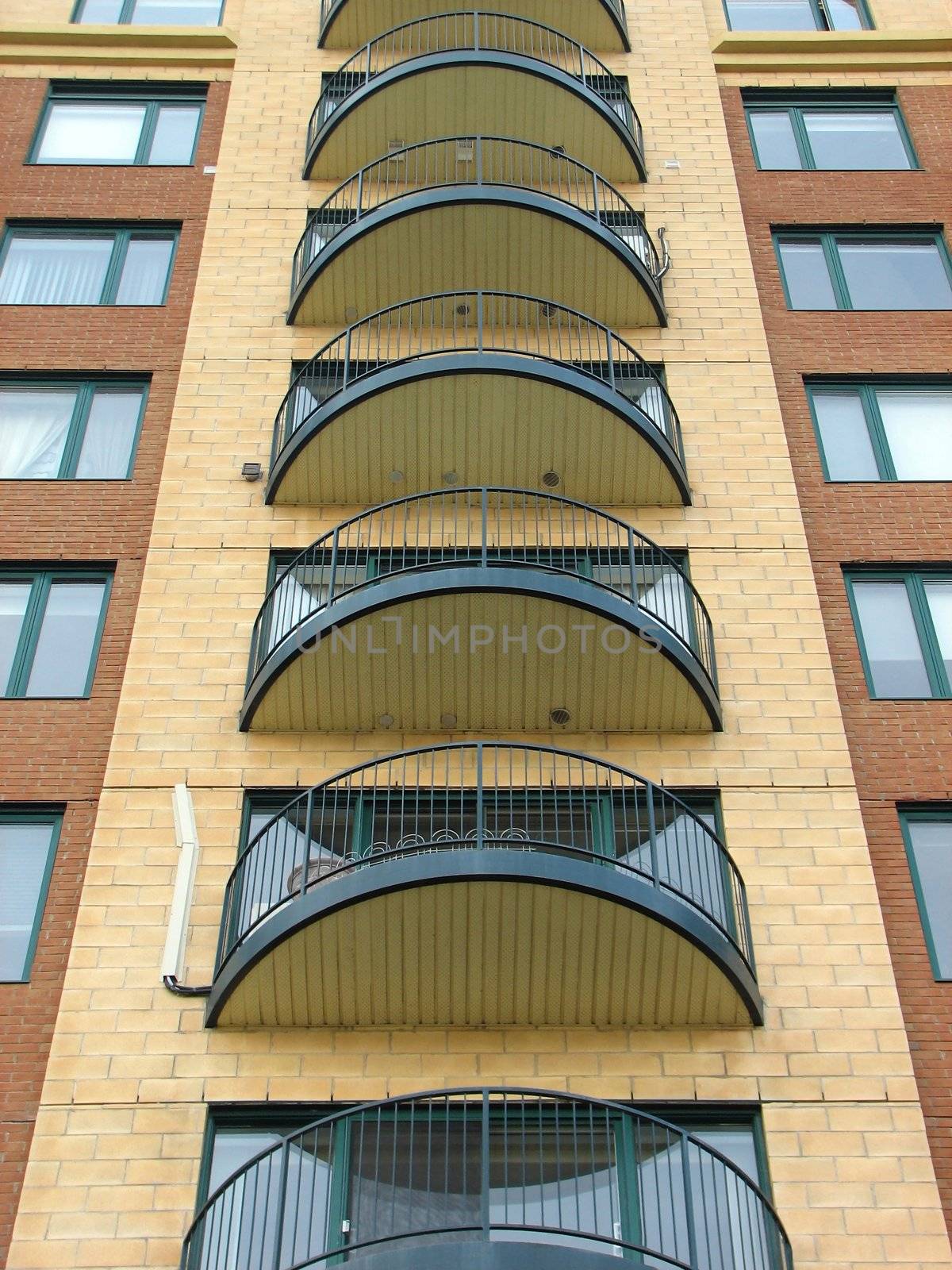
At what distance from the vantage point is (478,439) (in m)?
18.8

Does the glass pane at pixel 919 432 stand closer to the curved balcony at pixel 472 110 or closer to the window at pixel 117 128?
the curved balcony at pixel 472 110

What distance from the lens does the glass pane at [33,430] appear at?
64.2ft

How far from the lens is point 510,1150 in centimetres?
1335

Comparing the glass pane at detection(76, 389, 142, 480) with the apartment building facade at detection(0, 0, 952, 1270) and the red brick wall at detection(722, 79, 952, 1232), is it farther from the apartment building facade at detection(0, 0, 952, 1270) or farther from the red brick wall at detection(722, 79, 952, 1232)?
the red brick wall at detection(722, 79, 952, 1232)

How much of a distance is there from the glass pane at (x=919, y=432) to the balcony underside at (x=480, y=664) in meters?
5.07

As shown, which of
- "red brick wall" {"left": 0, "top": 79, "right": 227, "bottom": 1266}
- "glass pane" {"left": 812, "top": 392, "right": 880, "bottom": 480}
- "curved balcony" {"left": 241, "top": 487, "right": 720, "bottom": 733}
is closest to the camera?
"red brick wall" {"left": 0, "top": 79, "right": 227, "bottom": 1266}

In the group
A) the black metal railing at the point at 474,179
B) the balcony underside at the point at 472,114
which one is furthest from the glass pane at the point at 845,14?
the black metal railing at the point at 474,179

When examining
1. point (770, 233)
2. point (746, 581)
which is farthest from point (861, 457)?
point (770, 233)

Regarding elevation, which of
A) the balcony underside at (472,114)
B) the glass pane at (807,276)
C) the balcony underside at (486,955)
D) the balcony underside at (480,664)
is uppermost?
the balcony underside at (472,114)

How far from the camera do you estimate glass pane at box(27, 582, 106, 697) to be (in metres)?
17.2

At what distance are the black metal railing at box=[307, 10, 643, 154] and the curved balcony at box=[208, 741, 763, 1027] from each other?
1305 centimetres

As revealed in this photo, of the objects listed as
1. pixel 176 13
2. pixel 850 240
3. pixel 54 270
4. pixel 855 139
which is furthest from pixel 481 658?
pixel 176 13

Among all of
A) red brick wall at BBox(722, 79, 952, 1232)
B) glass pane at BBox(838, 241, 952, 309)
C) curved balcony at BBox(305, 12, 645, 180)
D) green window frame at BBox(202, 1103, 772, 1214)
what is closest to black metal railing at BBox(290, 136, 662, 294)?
curved balcony at BBox(305, 12, 645, 180)

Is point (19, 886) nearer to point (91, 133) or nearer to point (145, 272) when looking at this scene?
point (145, 272)
